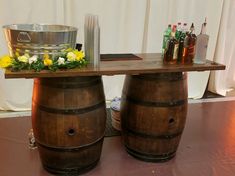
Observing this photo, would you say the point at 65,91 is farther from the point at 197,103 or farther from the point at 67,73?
the point at 197,103

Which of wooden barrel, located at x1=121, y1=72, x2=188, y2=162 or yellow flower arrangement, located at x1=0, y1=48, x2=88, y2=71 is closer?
yellow flower arrangement, located at x1=0, y1=48, x2=88, y2=71

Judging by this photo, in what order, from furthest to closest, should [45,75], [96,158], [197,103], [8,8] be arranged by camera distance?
[197,103] < [8,8] < [96,158] < [45,75]

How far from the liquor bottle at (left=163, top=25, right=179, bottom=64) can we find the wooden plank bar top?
6 centimetres

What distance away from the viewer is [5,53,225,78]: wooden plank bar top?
58.9 inches

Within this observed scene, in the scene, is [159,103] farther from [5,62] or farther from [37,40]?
[5,62]

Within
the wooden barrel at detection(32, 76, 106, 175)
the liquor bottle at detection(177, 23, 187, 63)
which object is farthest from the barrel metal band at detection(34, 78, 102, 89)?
the liquor bottle at detection(177, 23, 187, 63)

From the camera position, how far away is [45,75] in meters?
1.50

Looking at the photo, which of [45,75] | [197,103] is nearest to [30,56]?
[45,75]

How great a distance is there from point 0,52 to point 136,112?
5.24 ft

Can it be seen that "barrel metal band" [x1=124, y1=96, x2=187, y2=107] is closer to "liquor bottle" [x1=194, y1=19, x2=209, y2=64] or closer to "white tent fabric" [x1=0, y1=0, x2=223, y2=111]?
"liquor bottle" [x1=194, y1=19, x2=209, y2=64]

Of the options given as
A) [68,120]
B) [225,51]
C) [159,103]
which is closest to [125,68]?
[159,103]

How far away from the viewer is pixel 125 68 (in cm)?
172

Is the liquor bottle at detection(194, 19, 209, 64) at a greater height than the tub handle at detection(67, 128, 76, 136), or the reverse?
the liquor bottle at detection(194, 19, 209, 64)

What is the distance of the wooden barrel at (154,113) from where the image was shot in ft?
6.17
